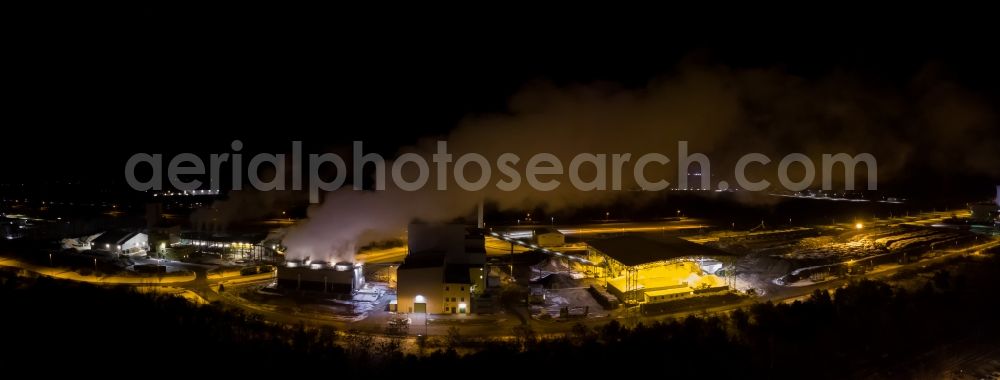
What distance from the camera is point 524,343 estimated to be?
8500mm

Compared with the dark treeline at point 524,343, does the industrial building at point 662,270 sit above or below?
above

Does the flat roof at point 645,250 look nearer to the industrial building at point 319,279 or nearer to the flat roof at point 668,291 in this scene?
the flat roof at point 668,291

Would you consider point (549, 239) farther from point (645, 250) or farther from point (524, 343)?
point (524, 343)

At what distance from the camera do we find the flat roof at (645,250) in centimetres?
1120

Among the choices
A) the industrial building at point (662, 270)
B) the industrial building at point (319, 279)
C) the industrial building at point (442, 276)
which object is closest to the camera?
the industrial building at point (442, 276)

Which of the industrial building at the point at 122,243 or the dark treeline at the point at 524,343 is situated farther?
the industrial building at the point at 122,243

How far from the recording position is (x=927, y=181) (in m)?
34.9

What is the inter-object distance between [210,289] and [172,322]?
97.5 inches

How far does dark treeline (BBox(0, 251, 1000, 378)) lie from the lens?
25.4 feet

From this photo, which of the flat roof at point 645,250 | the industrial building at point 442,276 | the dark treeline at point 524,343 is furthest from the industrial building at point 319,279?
the flat roof at point 645,250

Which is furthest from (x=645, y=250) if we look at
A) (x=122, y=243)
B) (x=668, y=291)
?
(x=122, y=243)

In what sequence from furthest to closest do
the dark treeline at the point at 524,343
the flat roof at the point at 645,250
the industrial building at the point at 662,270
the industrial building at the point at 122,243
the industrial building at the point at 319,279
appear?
the industrial building at the point at 122,243 < the flat roof at the point at 645,250 < the industrial building at the point at 319,279 < the industrial building at the point at 662,270 < the dark treeline at the point at 524,343

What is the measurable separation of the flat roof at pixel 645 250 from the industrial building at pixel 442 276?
276 centimetres

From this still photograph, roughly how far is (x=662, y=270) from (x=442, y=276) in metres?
4.59
